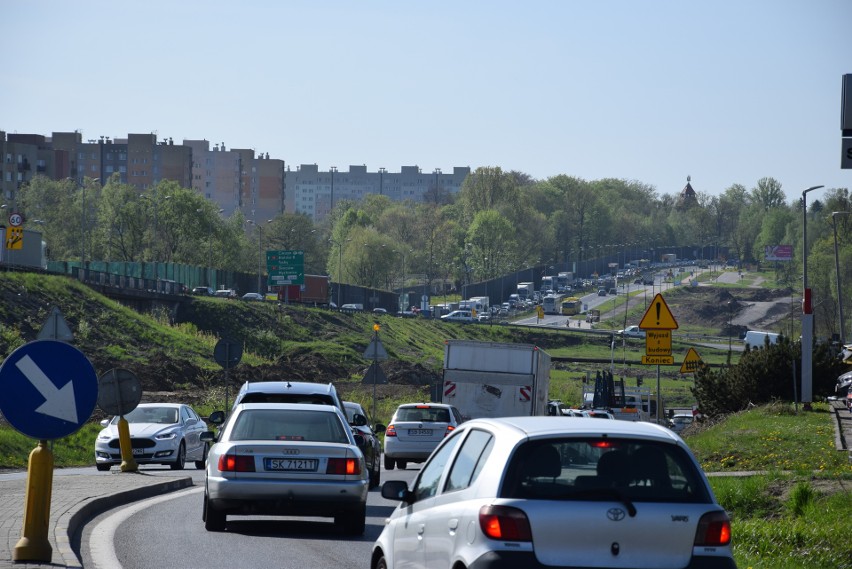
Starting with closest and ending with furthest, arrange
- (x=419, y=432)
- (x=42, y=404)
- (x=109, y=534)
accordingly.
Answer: (x=42, y=404)
(x=109, y=534)
(x=419, y=432)

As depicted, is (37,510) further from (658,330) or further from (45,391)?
(658,330)

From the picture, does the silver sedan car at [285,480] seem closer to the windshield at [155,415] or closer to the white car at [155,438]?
the white car at [155,438]

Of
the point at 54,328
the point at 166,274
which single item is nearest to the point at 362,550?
the point at 54,328

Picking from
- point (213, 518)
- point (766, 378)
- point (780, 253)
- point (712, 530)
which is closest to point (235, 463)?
point (213, 518)

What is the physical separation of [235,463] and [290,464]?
1.83 feet

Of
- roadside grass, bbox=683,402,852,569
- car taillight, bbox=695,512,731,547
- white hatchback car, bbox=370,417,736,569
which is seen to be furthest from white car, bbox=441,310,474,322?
car taillight, bbox=695,512,731,547

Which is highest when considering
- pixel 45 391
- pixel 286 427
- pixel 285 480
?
pixel 45 391

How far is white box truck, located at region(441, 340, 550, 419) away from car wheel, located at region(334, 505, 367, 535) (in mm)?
21355

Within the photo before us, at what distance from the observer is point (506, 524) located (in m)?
7.31

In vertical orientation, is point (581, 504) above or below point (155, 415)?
above

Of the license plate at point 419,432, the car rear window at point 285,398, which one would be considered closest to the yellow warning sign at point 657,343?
the license plate at point 419,432

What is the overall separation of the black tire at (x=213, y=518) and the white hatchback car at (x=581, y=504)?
23.1 ft

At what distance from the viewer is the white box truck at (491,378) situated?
36375 millimetres

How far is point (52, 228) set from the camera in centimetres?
15888
